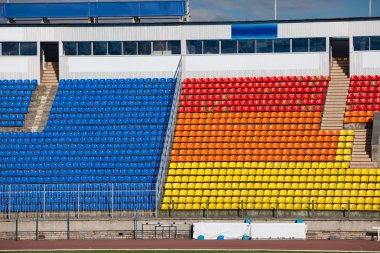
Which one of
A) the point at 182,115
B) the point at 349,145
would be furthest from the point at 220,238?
the point at 182,115

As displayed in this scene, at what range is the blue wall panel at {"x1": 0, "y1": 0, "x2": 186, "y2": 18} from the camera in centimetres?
6203

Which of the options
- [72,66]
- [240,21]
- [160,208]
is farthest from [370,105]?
[72,66]

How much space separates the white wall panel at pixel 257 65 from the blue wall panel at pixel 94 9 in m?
3.62

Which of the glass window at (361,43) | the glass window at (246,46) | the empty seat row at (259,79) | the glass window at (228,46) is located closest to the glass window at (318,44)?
the empty seat row at (259,79)

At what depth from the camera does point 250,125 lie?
55.4 metres

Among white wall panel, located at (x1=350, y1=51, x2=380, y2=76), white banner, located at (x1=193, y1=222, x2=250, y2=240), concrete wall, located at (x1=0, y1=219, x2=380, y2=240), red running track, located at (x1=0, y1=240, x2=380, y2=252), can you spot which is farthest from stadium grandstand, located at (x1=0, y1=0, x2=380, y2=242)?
red running track, located at (x1=0, y1=240, x2=380, y2=252)

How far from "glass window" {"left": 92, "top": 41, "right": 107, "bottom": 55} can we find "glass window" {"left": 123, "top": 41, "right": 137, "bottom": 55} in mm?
1147

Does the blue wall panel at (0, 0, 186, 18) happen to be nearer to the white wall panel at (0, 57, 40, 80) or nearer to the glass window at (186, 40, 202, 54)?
the glass window at (186, 40, 202, 54)

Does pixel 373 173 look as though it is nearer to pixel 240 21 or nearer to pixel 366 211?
pixel 366 211

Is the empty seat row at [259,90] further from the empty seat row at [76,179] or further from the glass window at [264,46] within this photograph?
the empty seat row at [76,179]

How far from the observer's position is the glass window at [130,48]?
60656 millimetres

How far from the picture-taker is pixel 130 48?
60719 millimetres

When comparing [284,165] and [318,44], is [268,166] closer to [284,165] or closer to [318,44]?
[284,165]

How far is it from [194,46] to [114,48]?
454 centimetres
